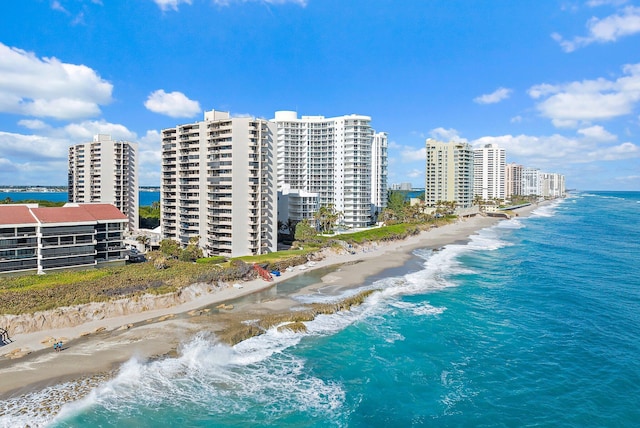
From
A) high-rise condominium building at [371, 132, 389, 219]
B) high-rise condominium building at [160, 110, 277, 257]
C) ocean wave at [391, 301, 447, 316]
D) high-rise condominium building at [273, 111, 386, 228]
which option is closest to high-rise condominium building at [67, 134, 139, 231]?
high-rise condominium building at [160, 110, 277, 257]

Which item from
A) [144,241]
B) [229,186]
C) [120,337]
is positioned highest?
[229,186]

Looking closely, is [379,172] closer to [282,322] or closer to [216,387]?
[282,322]

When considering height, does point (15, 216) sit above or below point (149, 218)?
above

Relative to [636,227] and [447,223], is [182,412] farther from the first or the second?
[636,227]

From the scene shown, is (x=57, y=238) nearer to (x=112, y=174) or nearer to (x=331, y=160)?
(x=112, y=174)

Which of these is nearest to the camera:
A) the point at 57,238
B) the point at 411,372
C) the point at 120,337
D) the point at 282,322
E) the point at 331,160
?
the point at 411,372

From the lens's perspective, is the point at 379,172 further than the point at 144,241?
Yes

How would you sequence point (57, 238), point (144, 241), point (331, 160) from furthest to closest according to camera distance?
point (331, 160) → point (144, 241) → point (57, 238)

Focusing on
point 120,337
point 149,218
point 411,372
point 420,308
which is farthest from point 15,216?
point 149,218
